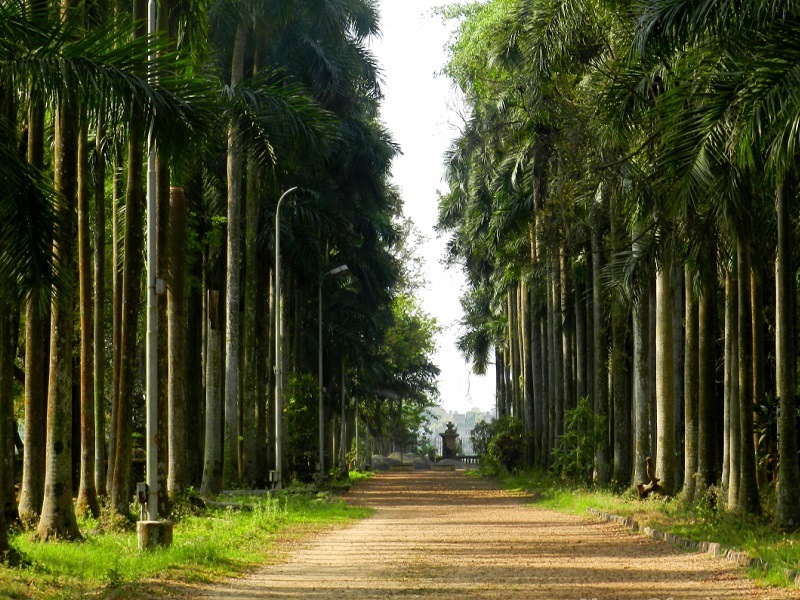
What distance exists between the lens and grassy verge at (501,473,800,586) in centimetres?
1383

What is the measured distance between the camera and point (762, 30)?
13055 mm

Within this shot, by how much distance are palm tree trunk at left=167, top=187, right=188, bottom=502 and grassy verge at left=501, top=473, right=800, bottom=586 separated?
8.66 metres

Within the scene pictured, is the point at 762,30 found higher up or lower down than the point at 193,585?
higher up

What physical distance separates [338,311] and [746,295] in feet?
111

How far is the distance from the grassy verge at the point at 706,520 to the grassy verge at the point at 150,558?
621 centimetres

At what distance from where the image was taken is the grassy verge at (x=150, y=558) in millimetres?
12102

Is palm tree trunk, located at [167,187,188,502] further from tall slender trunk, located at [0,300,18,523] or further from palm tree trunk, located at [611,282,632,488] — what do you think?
palm tree trunk, located at [611,282,632,488]

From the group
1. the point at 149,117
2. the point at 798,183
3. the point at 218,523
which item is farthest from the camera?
the point at 218,523

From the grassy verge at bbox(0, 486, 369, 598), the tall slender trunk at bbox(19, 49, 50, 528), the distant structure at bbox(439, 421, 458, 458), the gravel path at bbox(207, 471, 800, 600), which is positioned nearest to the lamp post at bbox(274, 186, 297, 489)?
the gravel path at bbox(207, 471, 800, 600)

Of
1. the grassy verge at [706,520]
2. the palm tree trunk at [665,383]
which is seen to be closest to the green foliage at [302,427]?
the grassy verge at [706,520]

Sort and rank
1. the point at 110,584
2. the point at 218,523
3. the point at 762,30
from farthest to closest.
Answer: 1. the point at 218,523
2. the point at 762,30
3. the point at 110,584

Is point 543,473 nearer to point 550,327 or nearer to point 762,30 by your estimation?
point 550,327

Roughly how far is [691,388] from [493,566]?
835 cm

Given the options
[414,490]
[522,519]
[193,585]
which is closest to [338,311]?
[414,490]
